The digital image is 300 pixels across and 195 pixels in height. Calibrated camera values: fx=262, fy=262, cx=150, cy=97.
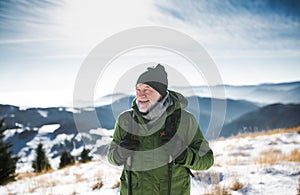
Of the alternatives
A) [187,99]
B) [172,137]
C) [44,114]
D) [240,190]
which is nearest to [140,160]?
[172,137]

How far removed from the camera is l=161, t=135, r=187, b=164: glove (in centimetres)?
225

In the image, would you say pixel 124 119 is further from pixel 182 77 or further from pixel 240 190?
pixel 240 190

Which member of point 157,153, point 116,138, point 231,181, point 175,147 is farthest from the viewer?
point 231,181

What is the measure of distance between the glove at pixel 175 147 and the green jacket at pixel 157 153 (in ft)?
0.26

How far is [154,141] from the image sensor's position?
240cm

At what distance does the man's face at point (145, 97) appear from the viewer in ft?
7.98

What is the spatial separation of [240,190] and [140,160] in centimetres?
302

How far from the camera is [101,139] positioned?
8.95 ft

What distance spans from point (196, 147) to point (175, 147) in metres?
0.30

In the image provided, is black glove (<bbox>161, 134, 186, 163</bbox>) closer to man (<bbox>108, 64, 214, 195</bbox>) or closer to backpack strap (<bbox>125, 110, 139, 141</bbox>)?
man (<bbox>108, 64, 214, 195</bbox>)

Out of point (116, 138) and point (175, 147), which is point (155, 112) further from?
point (116, 138)

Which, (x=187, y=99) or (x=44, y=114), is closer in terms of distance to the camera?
(x=187, y=99)

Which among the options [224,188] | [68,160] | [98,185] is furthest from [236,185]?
[68,160]

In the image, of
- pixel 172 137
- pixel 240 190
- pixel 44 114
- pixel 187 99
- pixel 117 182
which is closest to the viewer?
pixel 172 137
